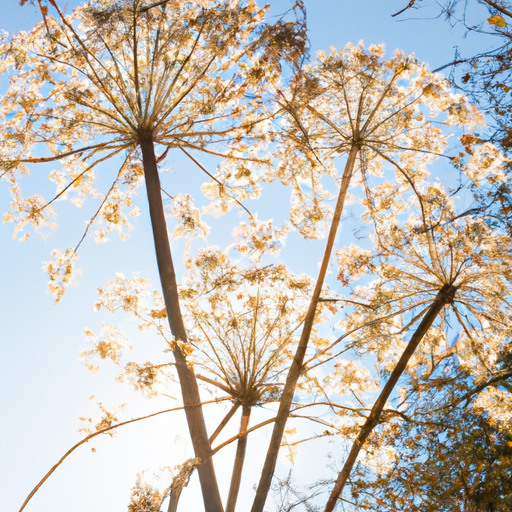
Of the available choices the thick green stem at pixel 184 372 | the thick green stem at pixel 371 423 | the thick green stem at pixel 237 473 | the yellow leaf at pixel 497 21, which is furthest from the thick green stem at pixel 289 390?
the yellow leaf at pixel 497 21

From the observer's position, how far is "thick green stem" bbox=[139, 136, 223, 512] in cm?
550

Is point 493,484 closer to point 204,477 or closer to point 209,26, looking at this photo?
point 204,477

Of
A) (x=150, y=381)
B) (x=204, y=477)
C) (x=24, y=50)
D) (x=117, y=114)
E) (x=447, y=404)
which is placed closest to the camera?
(x=204, y=477)

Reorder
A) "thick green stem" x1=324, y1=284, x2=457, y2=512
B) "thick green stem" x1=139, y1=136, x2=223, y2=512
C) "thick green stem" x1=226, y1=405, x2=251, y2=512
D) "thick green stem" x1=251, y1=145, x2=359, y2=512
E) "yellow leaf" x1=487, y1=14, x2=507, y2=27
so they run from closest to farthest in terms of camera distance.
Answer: "yellow leaf" x1=487, y1=14, x2=507, y2=27 → "thick green stem" x1=139, y1=136, x2=223, y2=512 → "thick green stem" x1=251, y1=145, x2=359, y2=512 → "thick green stem" x1=324, y1=284, x2=457, y2=512 → "thick green stem" x1=226, y1=405, x2=251, y2=512

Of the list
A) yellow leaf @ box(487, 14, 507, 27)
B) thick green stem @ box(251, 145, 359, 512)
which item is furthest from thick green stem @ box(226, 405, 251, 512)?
yellow leaf @ box(487, 14, 507, 27)

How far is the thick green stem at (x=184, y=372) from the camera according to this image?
5.50 meters

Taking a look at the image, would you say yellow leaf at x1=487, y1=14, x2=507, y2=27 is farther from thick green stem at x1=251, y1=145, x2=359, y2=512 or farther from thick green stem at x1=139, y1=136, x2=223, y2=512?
thick green stem at x1=139, y1=136, x2=223, y2=512

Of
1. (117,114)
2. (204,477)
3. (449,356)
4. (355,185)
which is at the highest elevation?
(355,185)

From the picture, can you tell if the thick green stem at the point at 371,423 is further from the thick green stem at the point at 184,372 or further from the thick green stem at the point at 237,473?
the thick green stem at the point at 184,372

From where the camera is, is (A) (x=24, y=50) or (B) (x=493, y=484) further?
(A) (x=24, y=50)

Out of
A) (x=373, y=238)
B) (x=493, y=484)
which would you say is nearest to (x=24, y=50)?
(x=373, y=238)

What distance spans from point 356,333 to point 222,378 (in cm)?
254

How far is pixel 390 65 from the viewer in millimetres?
8547

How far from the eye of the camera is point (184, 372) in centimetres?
582
